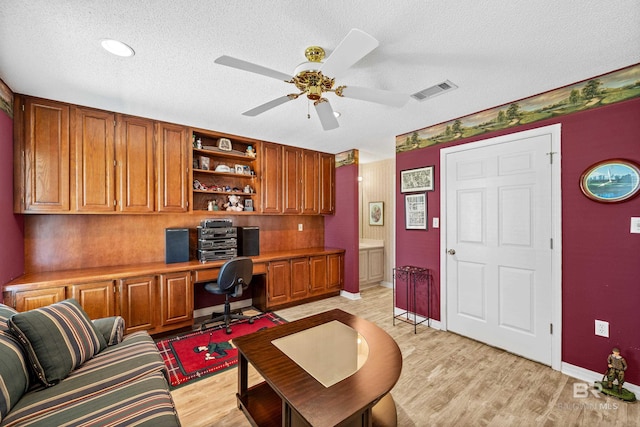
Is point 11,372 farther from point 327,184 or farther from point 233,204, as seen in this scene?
point 327,184

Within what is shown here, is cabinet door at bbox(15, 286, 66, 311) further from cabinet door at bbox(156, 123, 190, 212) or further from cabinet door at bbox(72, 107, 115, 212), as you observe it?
cabinet door at bbox(156, 123, 190, 212)

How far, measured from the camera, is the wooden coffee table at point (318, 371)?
125 cm

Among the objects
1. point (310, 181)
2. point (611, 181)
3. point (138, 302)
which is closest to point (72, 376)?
point (138, 302)

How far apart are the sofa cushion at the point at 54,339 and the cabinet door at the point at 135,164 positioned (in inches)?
59.1

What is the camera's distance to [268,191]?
4.06m

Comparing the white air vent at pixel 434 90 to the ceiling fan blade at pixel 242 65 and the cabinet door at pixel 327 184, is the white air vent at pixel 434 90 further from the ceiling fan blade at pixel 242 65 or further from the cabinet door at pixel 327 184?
the cabinet door at pixel 327 184

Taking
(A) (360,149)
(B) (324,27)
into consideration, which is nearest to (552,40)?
(B) (324,27)

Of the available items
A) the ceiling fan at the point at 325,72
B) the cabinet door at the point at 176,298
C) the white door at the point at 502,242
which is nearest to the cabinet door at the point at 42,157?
the cabinet door at the point at 176,298

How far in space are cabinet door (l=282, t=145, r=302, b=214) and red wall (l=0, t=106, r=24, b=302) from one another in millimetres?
2843

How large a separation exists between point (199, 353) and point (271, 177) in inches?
96.5

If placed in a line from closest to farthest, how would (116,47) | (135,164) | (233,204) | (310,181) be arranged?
(116,47) → (135,164) → (233,204) → (310,181)

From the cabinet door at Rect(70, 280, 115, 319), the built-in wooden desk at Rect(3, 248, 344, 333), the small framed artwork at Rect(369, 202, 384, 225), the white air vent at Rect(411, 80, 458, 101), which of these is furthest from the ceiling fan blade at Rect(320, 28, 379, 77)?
the small framed artwork at Rect(369, 202, 384, 225)

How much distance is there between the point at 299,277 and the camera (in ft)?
13.5

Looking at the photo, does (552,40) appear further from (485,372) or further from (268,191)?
(268,191)
